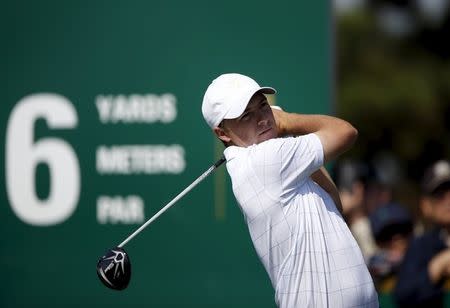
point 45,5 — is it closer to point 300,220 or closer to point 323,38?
point 323,38

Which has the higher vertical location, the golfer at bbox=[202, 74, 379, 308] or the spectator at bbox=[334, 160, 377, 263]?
the golfer at bbox=[202, 74, 379, 308]

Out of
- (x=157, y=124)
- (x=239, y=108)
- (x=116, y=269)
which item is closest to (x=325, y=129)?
(x=239, y=108)

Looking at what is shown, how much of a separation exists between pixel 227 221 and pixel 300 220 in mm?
2426

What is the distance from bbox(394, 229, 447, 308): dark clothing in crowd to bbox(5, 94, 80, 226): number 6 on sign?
1.78 metres

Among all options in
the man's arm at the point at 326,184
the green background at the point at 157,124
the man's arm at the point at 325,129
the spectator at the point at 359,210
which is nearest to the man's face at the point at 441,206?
the green background at the point at 157,124

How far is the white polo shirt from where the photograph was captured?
14.7ft

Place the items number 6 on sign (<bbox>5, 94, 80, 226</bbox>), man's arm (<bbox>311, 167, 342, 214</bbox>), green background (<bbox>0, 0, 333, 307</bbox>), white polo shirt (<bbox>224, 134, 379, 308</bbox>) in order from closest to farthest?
white polo shirt (<bbox>224, 134, 379, 308</bbox>) → man's arm (<bbox>311, 167, 342, 214</bbox>) → green background (<bbox>0, 0, 333, 307</bbox>) → number 6 on sign (<bbox>5, 94, 80, 226</bbox>)

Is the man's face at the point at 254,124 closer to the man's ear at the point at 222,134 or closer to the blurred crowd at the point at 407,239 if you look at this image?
the man's ear at the point at 222,134

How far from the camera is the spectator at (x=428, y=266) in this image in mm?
6645

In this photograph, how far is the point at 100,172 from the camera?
6977 millimetres

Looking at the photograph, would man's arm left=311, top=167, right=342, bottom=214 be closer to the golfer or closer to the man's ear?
the golfer

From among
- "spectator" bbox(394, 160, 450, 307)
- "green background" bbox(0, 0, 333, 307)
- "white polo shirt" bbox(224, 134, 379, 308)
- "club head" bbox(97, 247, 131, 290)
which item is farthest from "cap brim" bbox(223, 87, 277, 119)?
"spectator" bbox(394, 160, 450, 307)

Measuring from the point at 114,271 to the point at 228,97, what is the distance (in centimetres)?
76

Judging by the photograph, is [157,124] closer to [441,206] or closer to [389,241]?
[441,206]
